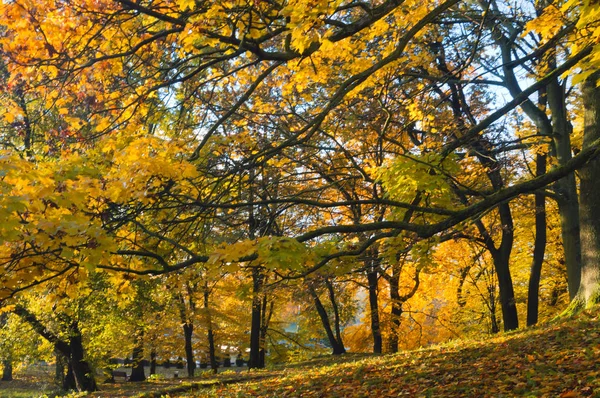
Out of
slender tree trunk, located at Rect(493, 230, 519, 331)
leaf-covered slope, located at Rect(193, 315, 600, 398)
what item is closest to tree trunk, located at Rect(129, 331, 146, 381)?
leaf-covered slope, located at Rect(193, 315, 600, 398)

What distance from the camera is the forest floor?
469cm

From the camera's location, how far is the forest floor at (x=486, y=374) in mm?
4691

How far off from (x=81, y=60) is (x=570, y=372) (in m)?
6.56

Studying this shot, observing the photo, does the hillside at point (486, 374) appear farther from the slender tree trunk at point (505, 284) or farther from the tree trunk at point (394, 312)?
→ the tree trunk at point (394, 312)

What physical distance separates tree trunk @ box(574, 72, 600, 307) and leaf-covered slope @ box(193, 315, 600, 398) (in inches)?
31.9

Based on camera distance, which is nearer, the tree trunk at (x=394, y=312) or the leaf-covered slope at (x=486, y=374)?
the leaf-covered slope at (x=486, y=374)

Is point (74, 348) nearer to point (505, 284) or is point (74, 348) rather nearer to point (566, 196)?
point (505, 284)

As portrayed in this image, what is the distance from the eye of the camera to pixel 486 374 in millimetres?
5730

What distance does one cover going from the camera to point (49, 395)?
1534 cm

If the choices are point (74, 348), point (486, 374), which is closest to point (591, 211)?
point (486, 374)

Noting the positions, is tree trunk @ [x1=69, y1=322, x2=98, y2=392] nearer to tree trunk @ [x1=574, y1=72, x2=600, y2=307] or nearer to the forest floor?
the forest floor

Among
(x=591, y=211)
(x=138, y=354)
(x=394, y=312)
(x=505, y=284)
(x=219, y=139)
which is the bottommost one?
(x=138, y=354)

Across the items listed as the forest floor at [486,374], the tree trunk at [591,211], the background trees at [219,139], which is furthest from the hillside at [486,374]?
the background trees at [219,139]

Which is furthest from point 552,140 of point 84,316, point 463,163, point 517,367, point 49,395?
point 49,395
